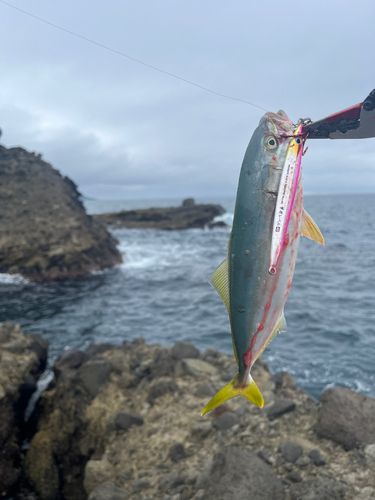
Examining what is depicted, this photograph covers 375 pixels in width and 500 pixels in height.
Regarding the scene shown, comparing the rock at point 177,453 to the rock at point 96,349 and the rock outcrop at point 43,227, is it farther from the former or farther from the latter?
the rock outcrop at point 43,227

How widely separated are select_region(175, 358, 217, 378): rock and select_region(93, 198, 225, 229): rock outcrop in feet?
135

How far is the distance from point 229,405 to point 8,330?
5.37m

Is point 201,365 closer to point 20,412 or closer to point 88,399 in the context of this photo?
point 88,399

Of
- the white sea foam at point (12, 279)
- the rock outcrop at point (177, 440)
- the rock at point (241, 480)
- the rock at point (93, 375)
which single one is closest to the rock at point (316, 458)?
the rock outcrop at point (177, 440)

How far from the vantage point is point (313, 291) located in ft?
52.0

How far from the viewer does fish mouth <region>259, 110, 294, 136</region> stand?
208cm

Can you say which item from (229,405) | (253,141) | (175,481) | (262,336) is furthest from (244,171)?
(229,405)

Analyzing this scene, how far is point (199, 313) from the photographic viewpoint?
43.6 feet

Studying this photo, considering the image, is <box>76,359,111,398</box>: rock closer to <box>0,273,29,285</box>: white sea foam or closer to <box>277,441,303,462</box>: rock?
<box>277,441,303,462</box>: rock

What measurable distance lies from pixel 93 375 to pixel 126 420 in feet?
4.63

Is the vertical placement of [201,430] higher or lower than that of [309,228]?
lower

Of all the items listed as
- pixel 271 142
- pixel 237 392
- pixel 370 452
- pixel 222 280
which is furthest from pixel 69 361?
pixel 271 142

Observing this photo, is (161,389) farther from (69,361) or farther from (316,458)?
(316,458)

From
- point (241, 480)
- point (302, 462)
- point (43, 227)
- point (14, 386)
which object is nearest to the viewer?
point (241, 480)
